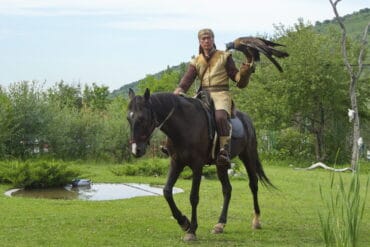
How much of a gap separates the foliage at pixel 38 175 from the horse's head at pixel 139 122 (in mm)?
7939

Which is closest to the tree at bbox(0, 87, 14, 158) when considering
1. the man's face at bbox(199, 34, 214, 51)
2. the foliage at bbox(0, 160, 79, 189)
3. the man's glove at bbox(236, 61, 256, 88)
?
the foliage at bbox(0, 160, 79, 189)

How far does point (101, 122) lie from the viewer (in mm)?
25141

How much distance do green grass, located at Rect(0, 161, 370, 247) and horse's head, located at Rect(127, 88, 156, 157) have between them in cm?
133

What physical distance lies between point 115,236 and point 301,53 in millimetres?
22384

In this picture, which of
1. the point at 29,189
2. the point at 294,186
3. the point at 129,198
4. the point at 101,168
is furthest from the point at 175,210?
the point at 101,168

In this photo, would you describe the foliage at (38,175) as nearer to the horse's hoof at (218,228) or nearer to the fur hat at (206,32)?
the horse's hoof at (218,228)

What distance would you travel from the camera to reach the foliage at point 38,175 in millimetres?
15141

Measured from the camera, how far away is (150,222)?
9.90 meters

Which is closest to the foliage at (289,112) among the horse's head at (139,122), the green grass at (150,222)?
the green grass at (150,222)

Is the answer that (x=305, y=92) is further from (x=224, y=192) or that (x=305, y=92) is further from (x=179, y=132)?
(x=179, y=132)

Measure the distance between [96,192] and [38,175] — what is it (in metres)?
1.51

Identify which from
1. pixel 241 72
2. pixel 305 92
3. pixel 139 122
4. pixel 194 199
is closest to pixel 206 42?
pixel 241 72

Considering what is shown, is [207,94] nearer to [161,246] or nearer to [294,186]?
[161,246]

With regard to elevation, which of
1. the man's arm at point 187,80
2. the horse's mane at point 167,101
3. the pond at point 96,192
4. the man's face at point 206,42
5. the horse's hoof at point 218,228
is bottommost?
the pond at point 96,192
